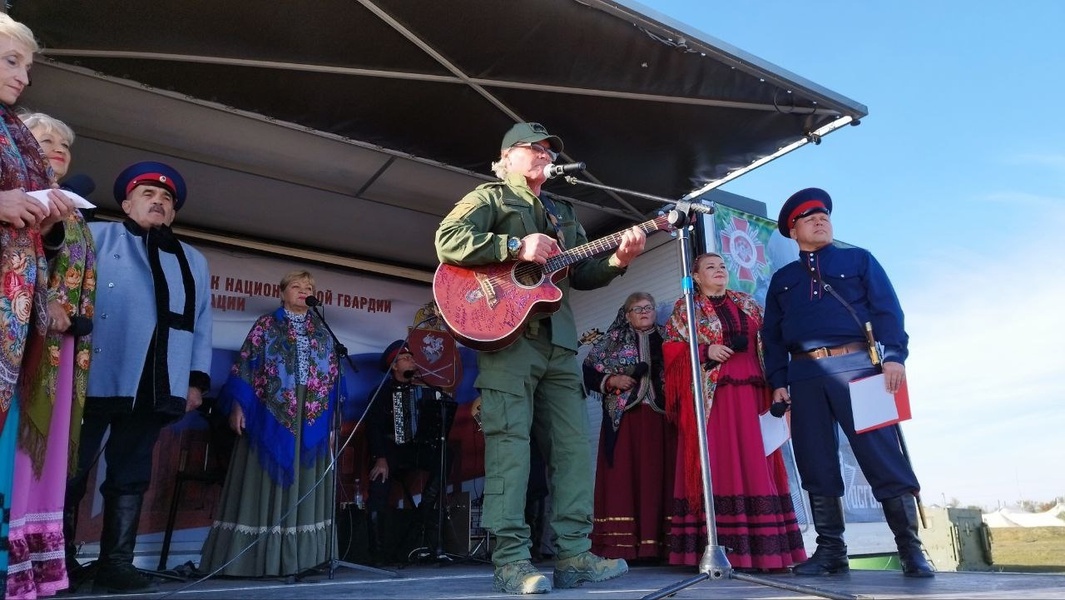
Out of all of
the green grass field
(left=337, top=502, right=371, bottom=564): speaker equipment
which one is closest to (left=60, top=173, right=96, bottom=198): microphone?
(left=337, top=502, right=371, bottom=564): speaker equipment

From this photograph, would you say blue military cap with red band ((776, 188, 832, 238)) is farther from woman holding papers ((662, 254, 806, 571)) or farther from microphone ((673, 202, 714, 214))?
microphone ((673, 202, 714, 214))

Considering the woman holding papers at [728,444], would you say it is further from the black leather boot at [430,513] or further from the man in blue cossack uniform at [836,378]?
the black leather boot at [430,513]

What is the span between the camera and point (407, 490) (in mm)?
5961

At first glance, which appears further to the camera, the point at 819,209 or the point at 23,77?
the point at 819,209

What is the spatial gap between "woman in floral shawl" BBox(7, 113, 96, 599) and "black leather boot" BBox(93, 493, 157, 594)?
0.82 meters

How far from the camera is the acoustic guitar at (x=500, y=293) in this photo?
2.95 m

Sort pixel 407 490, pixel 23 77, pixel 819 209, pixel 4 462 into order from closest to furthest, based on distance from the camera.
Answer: pixel 4 462 → pixel 23 77 → pixel 819 209 → pixel 407 490

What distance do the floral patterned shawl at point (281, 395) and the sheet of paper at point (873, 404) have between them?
2815 millimetres

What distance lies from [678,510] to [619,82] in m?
2.50

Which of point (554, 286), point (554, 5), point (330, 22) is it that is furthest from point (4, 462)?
point (554, 5)

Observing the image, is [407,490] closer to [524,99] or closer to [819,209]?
[524,99]

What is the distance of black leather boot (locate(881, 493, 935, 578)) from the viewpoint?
3.30 m

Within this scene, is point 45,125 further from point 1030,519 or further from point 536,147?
point 1030,519

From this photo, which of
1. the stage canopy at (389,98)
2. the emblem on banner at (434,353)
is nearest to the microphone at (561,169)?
the stage canopy at (389,98)
